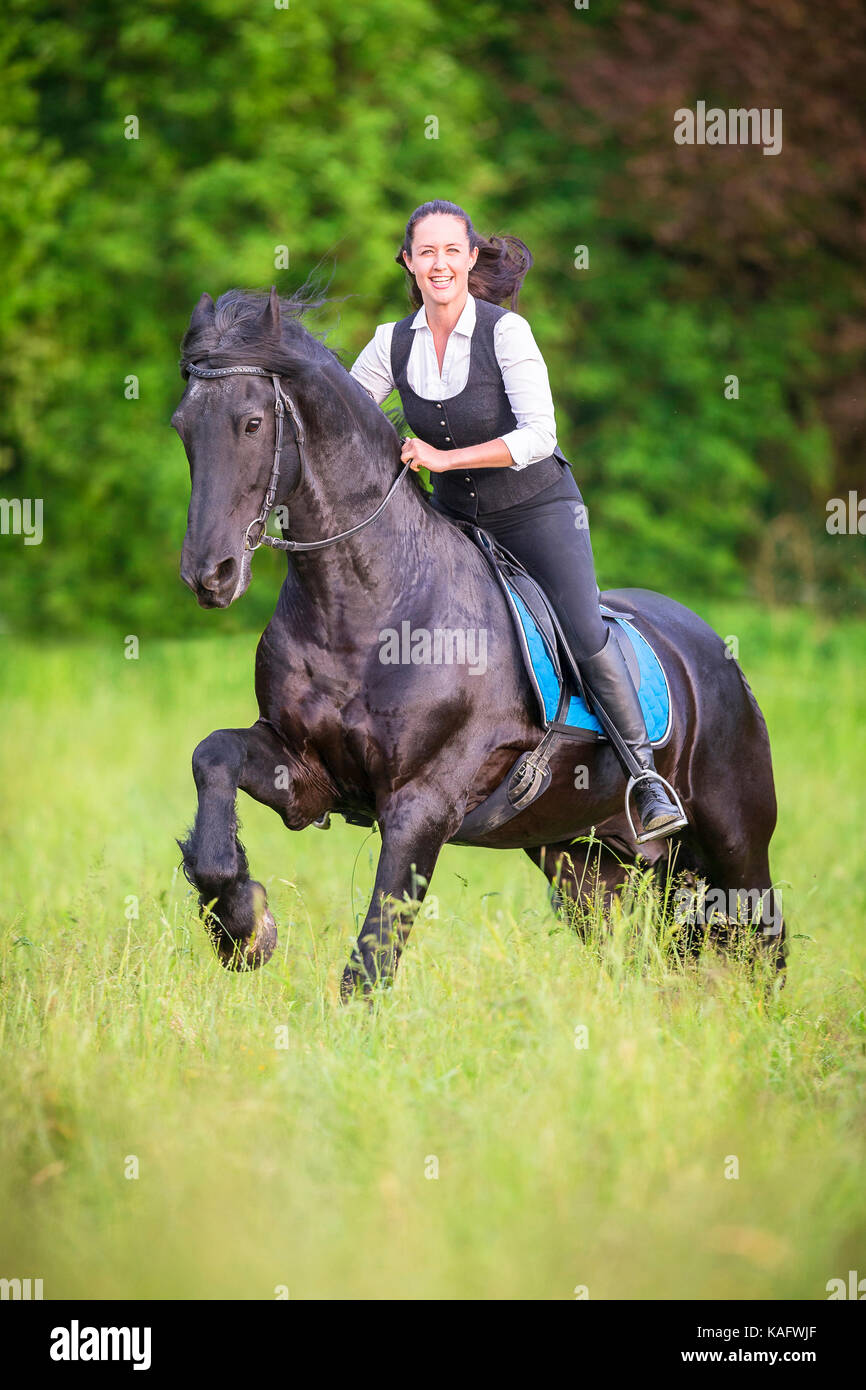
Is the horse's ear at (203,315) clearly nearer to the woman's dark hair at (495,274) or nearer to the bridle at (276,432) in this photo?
the bridle at (276,432)

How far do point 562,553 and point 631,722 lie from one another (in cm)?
69

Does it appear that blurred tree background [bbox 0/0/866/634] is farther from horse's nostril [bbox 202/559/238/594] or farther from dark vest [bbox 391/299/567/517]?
horse's nostril [bbox 202/559/238/594]

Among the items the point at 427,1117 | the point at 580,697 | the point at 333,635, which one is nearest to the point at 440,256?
the point at 333,635

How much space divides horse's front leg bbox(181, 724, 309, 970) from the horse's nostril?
25.7 inches

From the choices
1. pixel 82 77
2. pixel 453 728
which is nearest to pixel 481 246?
pixel 453 728

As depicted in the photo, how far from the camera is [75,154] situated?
18.9 meters

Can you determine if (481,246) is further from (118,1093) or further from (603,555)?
(603,555)

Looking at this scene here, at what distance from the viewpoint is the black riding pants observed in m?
5.53

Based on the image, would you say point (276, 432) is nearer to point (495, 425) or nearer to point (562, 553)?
point (495, 425)

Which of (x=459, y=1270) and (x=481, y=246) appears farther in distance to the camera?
(x=481, y=246)

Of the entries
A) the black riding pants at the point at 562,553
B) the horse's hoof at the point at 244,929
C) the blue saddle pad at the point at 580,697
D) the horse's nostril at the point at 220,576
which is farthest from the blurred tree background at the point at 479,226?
the horse's nostril at the point at 220,576

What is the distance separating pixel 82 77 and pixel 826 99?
8943 mm

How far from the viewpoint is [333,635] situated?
505cm

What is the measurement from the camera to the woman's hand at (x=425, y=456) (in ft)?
16.6
